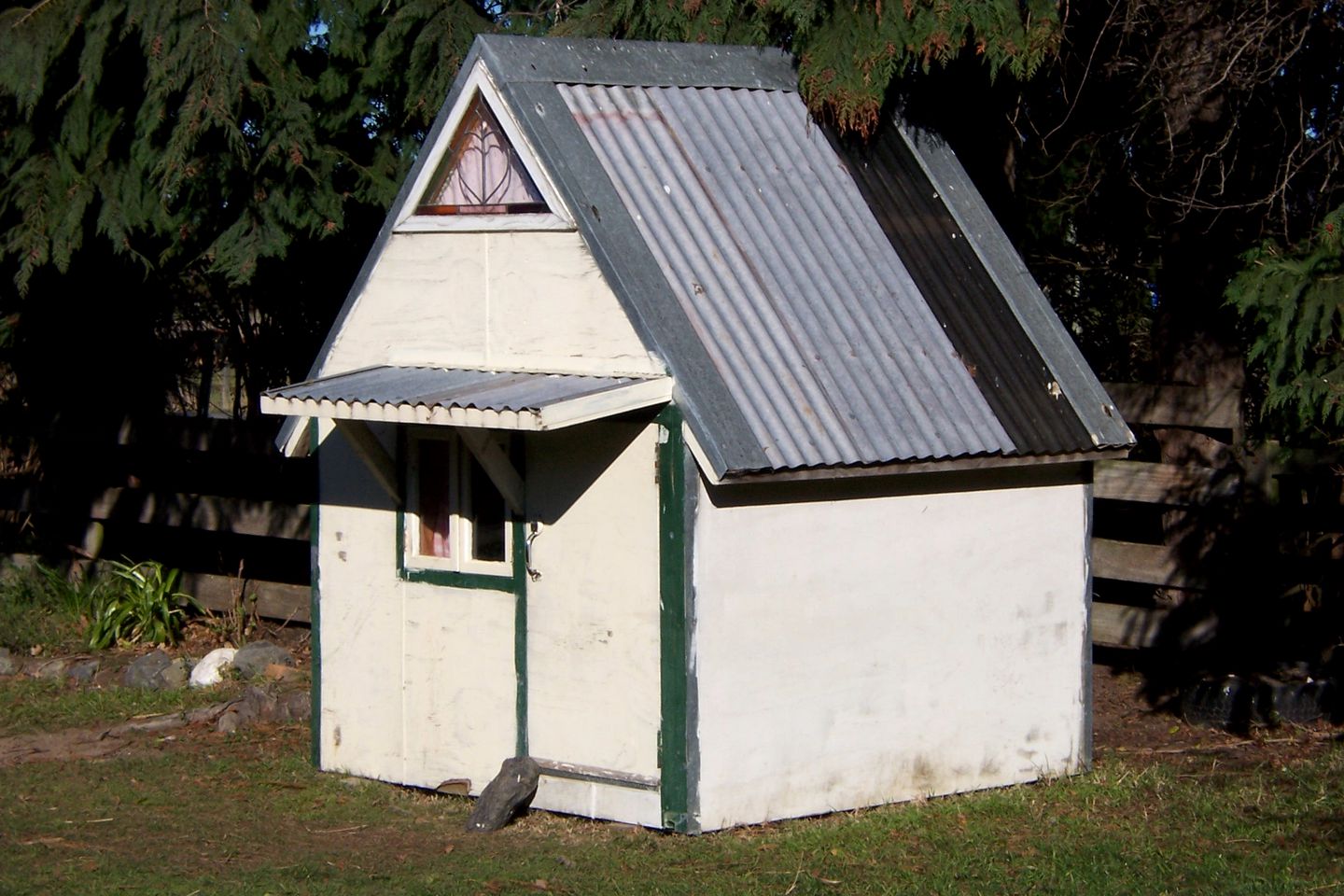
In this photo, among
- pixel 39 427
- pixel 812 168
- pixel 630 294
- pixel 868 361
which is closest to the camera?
pixel 630 294

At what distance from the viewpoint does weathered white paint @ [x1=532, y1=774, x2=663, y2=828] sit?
7703mm

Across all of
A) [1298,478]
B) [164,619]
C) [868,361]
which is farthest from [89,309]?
[1298,478]

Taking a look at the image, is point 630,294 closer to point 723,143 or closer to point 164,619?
point 723,143

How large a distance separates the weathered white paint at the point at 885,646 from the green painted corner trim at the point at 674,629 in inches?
3.0

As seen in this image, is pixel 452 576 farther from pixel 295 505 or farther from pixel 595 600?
pixel 295 505

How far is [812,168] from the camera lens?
8859 mm

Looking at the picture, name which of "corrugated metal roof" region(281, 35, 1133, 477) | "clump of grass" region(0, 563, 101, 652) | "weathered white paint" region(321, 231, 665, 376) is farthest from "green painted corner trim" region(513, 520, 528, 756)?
"clump of grass" region(0, 563, 101, 652)

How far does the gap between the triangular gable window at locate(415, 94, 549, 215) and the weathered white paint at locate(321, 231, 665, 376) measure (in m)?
0.15

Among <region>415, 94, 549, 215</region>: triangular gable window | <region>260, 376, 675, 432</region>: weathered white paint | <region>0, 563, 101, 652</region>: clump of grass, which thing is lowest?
<region>0, 563, 101, 652</region>: clump of grass

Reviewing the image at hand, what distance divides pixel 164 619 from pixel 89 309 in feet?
8.44

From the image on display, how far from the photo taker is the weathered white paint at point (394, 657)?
832cm

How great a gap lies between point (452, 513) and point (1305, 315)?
4.06 m

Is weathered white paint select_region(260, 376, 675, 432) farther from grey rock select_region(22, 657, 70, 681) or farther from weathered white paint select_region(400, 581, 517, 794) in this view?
grey rock select_region(22, 657, 70, 681)

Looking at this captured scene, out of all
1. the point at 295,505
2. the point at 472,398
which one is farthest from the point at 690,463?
the point at 295,505
